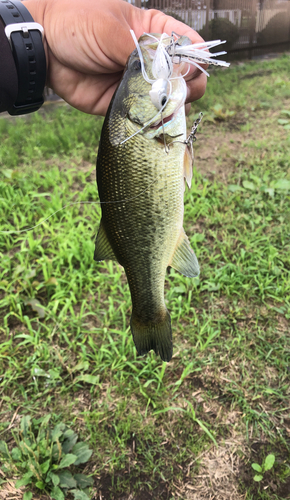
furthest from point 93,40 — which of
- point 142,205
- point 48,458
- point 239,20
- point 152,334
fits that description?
point 239,20

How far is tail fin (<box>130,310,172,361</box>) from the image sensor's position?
64.5 inches

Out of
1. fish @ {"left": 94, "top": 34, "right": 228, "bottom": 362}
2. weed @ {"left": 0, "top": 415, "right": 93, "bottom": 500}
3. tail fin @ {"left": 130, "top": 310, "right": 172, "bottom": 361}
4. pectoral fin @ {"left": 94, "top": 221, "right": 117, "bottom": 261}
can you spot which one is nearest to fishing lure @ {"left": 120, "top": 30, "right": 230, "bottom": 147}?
fish @ {"left": 94, "top": 34, "right": 228, "bottom": 362}

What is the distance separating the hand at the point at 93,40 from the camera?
153 cm

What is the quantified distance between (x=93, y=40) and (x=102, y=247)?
964 millimetres

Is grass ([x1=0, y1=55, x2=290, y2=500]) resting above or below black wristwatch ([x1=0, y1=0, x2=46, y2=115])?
below

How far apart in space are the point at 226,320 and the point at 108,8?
2251mm

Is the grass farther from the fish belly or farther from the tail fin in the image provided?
the fish belly

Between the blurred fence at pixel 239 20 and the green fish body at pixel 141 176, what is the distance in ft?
12.3

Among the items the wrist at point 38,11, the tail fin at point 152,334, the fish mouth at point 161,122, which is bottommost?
the tail fin at point 152,334

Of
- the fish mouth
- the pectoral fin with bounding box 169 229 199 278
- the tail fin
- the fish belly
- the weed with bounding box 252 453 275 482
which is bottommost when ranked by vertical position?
the weed with bounding box 252 453 275 482

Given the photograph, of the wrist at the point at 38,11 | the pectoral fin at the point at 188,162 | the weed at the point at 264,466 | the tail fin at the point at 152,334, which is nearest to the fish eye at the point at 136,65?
the pectoral fin at the point at 188,162

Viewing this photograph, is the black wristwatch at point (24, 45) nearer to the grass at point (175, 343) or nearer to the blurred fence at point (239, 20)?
the grass at point (175, 343)

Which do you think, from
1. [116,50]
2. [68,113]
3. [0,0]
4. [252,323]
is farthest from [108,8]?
[68,113]

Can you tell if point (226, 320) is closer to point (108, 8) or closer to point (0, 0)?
point (108, 8)
